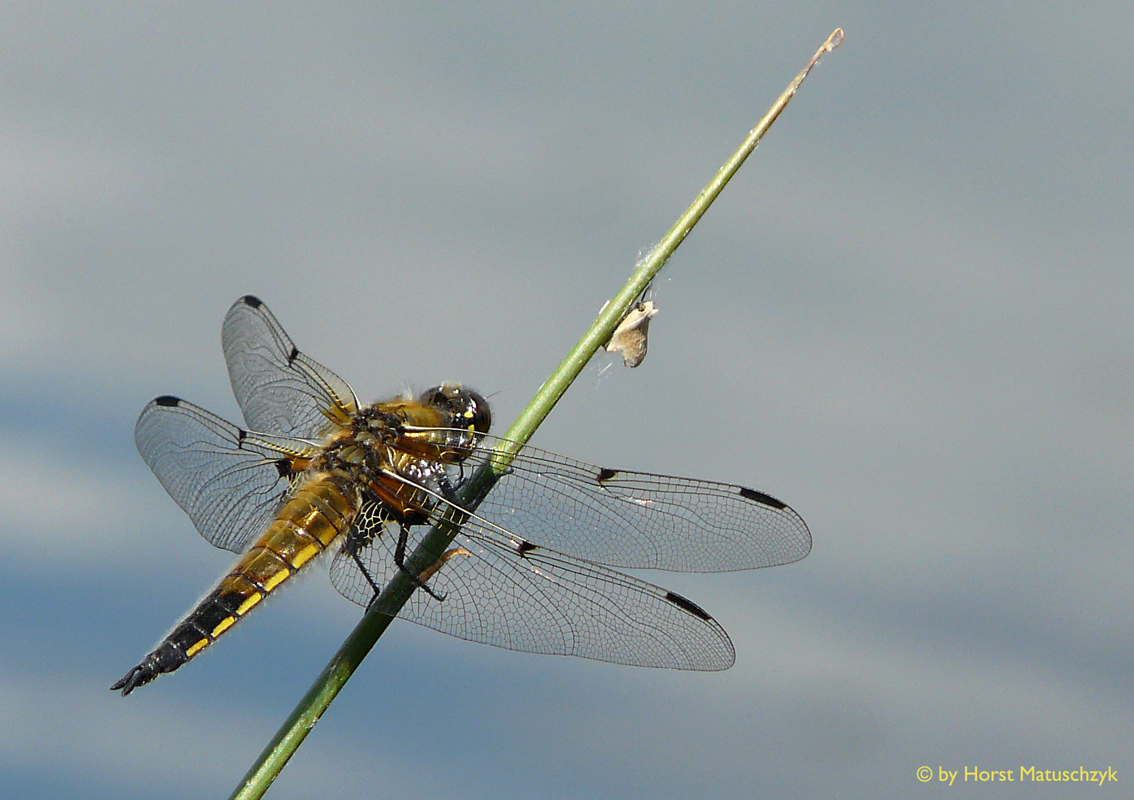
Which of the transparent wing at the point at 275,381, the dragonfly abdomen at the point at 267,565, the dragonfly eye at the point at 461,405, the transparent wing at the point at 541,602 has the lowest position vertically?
the dragonfly abdomen at the point at 267,565

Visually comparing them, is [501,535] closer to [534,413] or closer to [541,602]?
[541,602]

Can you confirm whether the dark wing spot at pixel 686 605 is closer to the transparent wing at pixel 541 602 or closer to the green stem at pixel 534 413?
the transparent wing at pixel 541 602

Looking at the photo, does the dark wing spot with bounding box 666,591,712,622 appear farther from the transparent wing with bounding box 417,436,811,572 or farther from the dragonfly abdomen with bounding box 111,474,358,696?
the dragonfly abdomen with bounding box 111,474,358,696

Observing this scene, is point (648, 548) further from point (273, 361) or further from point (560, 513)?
point (273, 361)

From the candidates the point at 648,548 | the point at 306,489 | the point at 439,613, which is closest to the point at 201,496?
the point at 306,489

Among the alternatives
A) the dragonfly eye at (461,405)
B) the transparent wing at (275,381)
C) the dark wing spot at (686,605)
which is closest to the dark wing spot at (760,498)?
the dark wing spot at (686,605)
